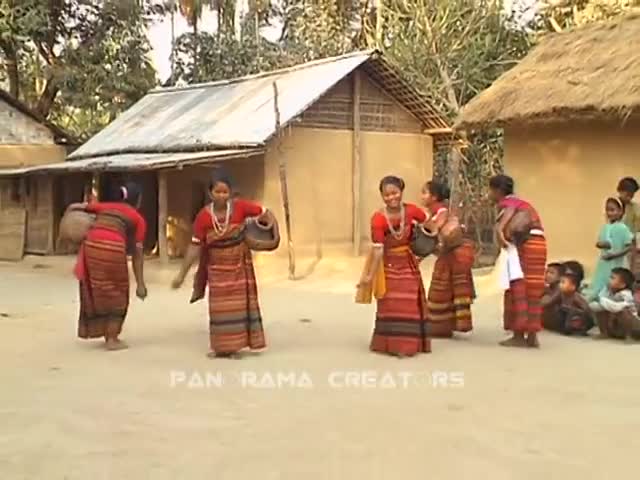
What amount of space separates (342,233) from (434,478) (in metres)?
12.1

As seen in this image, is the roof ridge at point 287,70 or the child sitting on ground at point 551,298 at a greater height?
the roof ridge at point 287,70

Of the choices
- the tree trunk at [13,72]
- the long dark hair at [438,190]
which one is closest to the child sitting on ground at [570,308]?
the long dark hair at [438,190]

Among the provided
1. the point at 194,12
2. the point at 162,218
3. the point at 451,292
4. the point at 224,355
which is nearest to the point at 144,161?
the point at 162,218

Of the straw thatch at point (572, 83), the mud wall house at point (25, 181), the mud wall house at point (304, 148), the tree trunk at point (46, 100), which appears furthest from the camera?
the tree trunk at point (46, 100)

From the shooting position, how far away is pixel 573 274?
25.7ft

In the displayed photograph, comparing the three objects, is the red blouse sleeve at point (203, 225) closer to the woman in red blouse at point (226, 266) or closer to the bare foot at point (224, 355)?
the woman in red blouse at point (226, 266)

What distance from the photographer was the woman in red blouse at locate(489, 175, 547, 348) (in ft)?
23.1

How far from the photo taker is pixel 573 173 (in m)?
11.1

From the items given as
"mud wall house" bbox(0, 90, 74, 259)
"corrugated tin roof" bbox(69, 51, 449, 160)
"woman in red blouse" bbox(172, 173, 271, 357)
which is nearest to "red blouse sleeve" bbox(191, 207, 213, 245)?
"woman in red blouse" bbox(172, 173, 271, 357)

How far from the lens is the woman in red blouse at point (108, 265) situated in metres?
6.92

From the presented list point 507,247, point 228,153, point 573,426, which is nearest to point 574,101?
point 507,247

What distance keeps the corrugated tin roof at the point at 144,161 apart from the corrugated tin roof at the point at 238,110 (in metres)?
0.23

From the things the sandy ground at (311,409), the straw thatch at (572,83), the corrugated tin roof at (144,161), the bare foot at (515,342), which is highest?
the straw thatch at (572,83)

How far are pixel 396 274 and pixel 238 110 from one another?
1025cm
